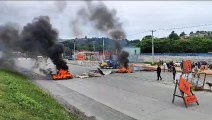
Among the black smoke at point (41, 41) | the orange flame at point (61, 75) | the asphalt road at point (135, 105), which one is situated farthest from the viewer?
the black smoke at point (41, 41)

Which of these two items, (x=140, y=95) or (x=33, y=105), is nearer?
(x=33, y=105)

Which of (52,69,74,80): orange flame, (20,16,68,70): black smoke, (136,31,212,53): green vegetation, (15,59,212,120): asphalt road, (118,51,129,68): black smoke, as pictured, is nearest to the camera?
(15,59,212,120): asphalt road

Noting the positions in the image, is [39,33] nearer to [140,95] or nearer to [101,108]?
[140,95]

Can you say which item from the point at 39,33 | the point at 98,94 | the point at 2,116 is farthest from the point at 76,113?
the point at 39,33

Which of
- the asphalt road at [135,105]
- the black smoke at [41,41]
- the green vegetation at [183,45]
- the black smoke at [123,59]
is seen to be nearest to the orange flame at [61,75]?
the black smoke at [41,41]

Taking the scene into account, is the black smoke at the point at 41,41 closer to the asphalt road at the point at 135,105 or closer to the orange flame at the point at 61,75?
the orange flame at the point at 61,75

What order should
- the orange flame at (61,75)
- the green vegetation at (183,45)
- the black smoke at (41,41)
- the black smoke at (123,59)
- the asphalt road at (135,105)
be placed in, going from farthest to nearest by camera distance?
1. the green vegetation at (183,45)
2. the black smoke at (123,59)
3. the black smoke at (41,41)
4. the orange flame at (61,75)
5. the asphalt road at (135,105)

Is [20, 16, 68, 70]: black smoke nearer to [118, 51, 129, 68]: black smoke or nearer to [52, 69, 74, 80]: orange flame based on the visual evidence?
[52, 69, 74, 80]: orange flame

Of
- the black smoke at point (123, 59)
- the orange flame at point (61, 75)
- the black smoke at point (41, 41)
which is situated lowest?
the orange flame at point (61, 75)

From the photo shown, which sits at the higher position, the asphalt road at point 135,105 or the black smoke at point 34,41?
the black smoke at point 34,41

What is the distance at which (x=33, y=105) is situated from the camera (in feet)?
43.3

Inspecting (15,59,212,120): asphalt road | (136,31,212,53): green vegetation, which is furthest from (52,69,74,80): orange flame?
(136,31,212,53): green vegetation

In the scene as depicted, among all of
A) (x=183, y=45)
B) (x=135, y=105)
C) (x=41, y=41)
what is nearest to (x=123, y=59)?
(x=41, y=41)

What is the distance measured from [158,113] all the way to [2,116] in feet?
26.0
